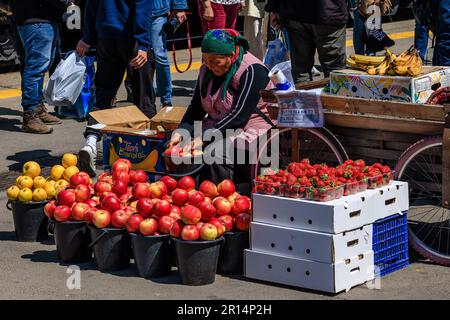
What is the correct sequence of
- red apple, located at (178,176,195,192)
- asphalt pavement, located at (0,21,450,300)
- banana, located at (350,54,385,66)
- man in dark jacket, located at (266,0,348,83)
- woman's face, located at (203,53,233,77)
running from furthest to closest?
man in dark jacket, located at (266,0,348,83)
banana, located at (350,54,385,66)
woman's face, located at (203,53,233,77)
red apple, located at (178,176,195,192)
asphalt pavement, located at (0,21,450,300)

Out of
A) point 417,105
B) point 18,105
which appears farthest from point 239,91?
point 18,105

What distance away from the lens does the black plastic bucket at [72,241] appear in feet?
22.7

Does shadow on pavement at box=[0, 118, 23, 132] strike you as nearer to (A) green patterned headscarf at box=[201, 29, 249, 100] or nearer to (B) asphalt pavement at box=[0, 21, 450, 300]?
(B) asphalt pavement at box=[0, 21, 450, 300]

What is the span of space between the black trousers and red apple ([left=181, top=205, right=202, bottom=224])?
293cm

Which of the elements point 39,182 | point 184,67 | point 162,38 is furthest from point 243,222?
Result: point 184,67

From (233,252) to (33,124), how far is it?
486 centimetres

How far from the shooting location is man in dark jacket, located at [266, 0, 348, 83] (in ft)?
29.5

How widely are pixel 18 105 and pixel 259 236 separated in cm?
661

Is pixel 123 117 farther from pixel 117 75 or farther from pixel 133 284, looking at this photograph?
pixel 133 284

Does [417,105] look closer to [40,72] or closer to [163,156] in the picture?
[163,156]

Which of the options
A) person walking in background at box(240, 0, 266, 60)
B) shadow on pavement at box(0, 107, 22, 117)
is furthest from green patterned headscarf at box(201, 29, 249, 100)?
shadow on pavement at box(0, 107, 22, 117)

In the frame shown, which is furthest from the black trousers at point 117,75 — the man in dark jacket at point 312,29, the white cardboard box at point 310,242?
the white cardboard box at point 310,242

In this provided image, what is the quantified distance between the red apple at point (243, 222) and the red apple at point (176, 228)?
374 mm

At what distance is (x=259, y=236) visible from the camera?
6516mm
